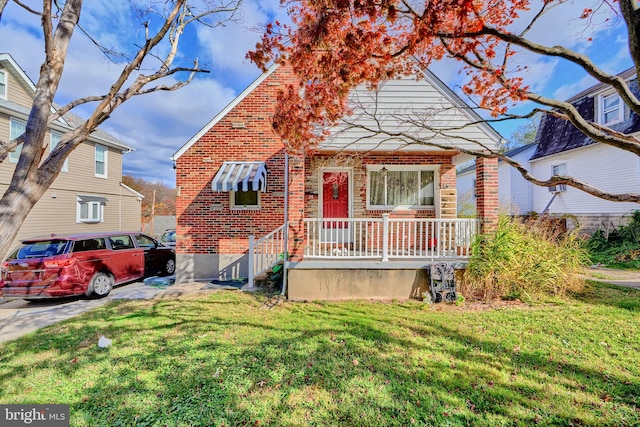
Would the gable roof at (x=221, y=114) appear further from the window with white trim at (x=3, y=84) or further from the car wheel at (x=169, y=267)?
the window with white trim at (x=3, y=84)

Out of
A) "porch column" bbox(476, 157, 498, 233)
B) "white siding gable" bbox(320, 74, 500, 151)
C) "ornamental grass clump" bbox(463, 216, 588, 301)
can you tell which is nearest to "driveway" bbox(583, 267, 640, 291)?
"ornamental grass clump" bbox(463, 216, 588, 301)

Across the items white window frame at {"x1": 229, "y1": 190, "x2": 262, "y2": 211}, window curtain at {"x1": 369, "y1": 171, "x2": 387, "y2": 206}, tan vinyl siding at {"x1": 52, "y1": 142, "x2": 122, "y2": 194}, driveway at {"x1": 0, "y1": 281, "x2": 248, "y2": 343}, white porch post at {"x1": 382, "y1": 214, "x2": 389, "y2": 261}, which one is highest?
tan vinyl siding at {"x1": 52, "y1": 142, "x2": 122, "y2": 194}

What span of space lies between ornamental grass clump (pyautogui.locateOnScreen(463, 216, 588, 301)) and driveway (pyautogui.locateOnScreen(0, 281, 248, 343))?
6.67 m

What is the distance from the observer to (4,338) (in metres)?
5.09

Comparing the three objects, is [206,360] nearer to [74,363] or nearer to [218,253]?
[74,363]

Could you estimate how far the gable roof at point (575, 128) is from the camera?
41.6 feet

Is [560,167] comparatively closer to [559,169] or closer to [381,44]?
[559,169]

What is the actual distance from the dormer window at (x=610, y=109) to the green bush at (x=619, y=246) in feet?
16.0

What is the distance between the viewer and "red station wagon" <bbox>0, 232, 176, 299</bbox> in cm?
686

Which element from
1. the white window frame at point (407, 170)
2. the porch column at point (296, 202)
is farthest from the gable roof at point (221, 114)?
the white window frame at point (407, 170)

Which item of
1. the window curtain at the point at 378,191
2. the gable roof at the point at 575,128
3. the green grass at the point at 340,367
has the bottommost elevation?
the green grass at the point at 340,367

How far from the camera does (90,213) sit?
676 inches

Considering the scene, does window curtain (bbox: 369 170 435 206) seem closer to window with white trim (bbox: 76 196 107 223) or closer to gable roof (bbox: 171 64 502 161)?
gable roof (bbox: 171 64 502 161)

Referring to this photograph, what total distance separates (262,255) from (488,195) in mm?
6630
